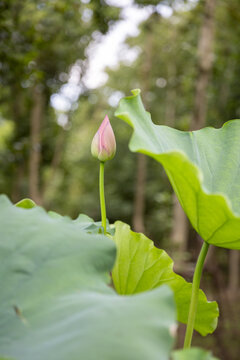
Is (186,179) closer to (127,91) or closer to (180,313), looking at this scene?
(180,313)

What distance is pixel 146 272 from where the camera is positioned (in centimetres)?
68

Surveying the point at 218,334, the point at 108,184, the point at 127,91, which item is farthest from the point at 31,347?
the point at 127,91

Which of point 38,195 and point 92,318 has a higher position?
point 92,318

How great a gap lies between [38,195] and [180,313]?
359 inches

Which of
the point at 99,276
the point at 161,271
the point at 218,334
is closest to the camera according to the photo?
the point at 99,276

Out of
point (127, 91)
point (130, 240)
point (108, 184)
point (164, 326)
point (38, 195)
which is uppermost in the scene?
point (164, 326)

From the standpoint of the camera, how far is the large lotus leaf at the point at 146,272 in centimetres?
67

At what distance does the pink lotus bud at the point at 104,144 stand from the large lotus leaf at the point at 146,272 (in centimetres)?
13

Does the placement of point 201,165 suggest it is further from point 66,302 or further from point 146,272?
point 66,302

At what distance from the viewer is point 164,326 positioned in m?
0.32

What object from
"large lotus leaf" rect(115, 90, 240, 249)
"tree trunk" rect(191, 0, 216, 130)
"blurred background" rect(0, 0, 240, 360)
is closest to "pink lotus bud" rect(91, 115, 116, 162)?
"large lotus leaf" rect(115, 90, 240, 249)

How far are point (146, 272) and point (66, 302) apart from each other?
302mm

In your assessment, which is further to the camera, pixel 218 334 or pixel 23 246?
pixel 218 334

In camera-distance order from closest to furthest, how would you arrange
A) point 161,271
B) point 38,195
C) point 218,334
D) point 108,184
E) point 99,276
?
point 99,276 → point 161,271 → point 218,334 → point 38,195 → point 108,184
